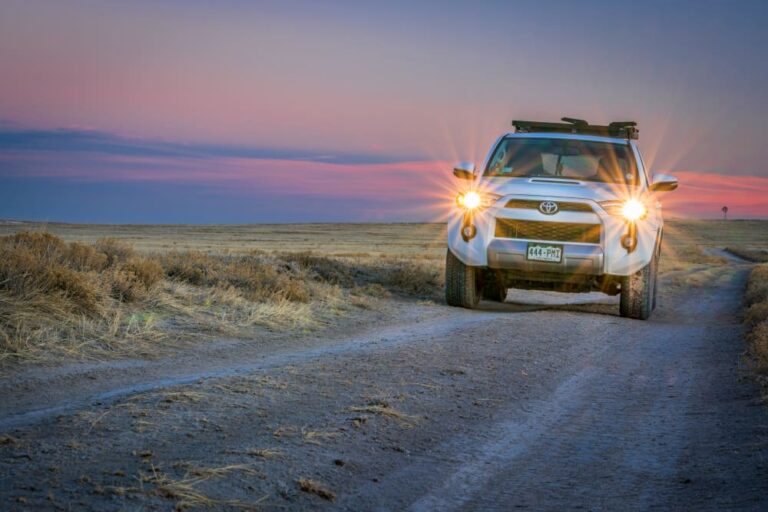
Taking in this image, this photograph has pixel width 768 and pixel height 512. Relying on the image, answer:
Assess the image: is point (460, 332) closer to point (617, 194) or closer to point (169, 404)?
point (617, 194)

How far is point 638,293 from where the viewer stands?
11.9 metres

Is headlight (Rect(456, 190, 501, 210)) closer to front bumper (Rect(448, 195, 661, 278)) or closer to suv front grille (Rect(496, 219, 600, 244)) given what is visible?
front bumper (Rect(448, 195, 661, 278))

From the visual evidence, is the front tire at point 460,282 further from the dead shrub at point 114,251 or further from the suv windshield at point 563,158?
the dead shrub at point 114,251

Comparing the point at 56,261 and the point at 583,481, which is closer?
the point at 583,481

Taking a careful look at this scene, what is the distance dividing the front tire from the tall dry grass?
49.9 inches

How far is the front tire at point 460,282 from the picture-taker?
12.3m

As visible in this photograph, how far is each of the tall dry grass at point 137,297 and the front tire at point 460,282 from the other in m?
1.27

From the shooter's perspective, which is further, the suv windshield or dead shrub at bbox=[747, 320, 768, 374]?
the suv windshield

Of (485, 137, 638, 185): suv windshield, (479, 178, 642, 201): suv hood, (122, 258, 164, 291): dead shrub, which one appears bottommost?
(122, 258, 164, 291): dead shrub

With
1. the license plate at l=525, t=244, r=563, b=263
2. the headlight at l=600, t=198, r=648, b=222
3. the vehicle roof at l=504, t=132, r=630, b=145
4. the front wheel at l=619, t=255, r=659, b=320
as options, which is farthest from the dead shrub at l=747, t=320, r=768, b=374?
the vehicle roof at l=504, t=132, r=630, b=145

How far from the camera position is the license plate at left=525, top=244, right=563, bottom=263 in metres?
11.4

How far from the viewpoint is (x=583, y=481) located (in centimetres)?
465

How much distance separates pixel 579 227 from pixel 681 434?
598 cm

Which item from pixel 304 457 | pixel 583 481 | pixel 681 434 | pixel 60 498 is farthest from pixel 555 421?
pixel 60 498
